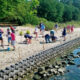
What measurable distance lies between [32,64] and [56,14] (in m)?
59.1

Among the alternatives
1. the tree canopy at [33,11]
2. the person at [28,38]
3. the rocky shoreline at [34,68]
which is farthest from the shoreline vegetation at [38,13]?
the rocky shoreline at [34,68]

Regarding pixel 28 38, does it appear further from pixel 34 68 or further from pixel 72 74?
pixel 72 74

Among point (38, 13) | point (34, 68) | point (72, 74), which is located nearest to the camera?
Result: point (72, 74)

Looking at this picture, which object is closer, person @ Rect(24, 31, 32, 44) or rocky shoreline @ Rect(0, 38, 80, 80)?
rocky shoreline @ Rect(0, 38, 80, 80)

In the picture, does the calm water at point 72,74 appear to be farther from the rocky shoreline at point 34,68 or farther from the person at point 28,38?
the person at point 28,38

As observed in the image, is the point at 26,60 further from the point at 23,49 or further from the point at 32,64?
the point at 23,49

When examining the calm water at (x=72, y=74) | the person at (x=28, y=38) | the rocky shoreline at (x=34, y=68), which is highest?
the person at (x=28, y=38)

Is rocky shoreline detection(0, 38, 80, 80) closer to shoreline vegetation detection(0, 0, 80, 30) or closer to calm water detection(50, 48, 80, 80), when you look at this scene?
calm water detection(50, 48, 80, 80)

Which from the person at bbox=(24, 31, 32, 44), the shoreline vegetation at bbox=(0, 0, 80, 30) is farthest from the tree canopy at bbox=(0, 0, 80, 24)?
the person at bbox=(24, 31, 32, 44)

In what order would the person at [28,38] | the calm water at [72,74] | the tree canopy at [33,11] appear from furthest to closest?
1. the tree canopy at [33,11]
2. the person at [28,38]
3. the calm water at [72,74]

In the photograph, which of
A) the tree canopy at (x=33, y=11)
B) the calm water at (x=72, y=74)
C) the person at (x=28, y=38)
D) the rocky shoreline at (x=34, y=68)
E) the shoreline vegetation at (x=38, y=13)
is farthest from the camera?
the shoreline vegetation at (x=38, y=13)

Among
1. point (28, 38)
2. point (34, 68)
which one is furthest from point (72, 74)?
point (28, 38)

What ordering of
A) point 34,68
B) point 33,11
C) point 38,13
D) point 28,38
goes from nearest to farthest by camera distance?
point 34,68
point 28,38
point 33,11
point 38,13

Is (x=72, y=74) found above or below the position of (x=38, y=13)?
below
